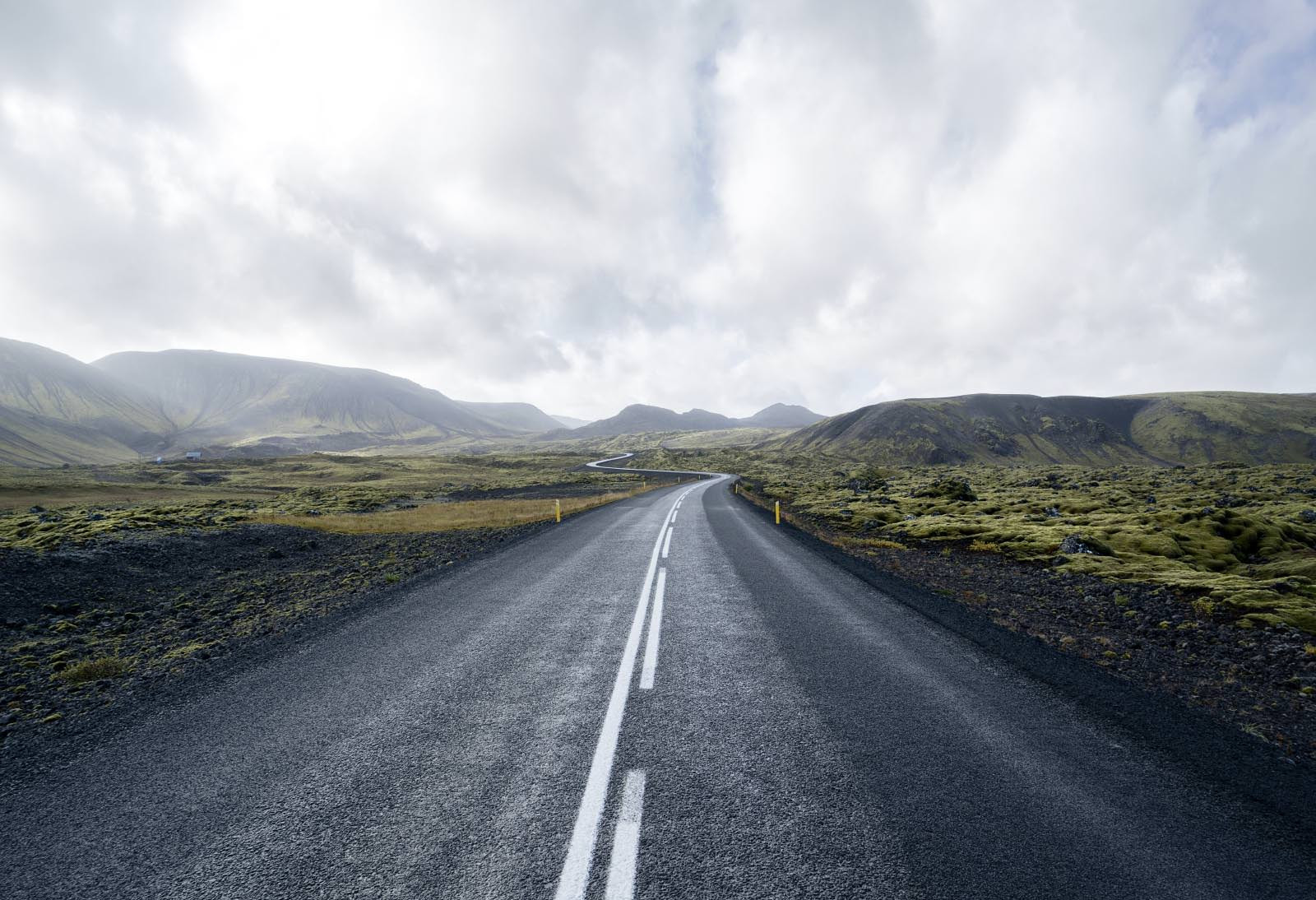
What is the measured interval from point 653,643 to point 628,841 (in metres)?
3.87

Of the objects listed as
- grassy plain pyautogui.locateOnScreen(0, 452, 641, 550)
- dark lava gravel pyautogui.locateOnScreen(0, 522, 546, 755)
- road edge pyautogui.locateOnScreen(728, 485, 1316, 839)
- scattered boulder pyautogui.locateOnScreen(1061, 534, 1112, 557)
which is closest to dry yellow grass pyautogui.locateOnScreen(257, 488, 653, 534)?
grassy plain pyautogui.locateOnScreen(0, 452, 641, 550)

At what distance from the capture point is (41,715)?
5.52 meters

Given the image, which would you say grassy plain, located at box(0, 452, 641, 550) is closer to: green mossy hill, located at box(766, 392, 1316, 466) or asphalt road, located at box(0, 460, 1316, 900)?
asphalt road, located at box(0, 460, 1316, 900)

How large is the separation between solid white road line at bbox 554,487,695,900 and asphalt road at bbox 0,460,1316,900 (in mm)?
16

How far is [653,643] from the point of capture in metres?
7.11

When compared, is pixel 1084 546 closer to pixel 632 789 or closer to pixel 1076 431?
pixel 632 789

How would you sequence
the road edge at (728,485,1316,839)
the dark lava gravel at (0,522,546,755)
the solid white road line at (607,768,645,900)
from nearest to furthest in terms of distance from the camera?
1. the solid white road line at (607,768,645,900)
2. the road edge at (728,485,1316,839)
3. the dark lava gravel at (0,522,546,755)

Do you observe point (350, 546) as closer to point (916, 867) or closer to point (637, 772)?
point (637, 772)

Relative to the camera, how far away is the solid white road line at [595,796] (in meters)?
2.92

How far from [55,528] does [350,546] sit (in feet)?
29.6

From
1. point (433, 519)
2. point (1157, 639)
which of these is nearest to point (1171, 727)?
point (1157, 639)

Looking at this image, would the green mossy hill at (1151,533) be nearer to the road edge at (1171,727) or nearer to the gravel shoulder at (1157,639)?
the gravel shoulder at (1157,639)

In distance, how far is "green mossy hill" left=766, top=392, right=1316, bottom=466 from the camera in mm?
143875

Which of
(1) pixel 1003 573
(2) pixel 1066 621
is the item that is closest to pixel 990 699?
(2) pixel 1066 621
